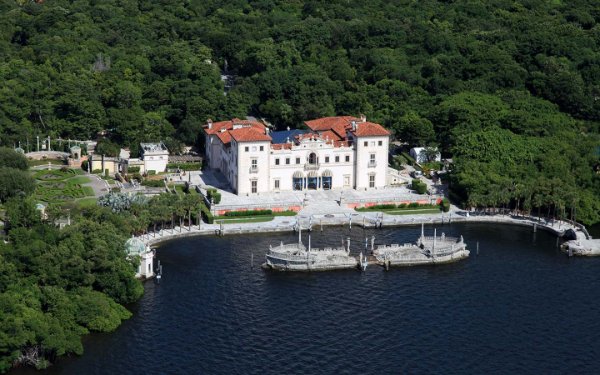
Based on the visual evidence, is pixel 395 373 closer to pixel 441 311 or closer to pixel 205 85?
pixel 441 311

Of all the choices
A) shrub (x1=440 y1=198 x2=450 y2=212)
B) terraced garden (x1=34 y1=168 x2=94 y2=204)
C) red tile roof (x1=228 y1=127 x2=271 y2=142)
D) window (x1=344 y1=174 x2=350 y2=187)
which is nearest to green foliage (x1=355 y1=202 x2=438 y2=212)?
shrub (x1=440 y1=198 x2=450 y2=212)

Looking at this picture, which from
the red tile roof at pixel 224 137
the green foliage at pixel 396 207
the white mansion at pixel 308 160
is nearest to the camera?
the green foliage at pixel 396 207

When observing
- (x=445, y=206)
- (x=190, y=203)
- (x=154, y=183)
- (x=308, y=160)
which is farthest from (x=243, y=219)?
(x=445, y=206)

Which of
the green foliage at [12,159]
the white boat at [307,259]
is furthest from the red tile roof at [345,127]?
the green foliage at [12,159]

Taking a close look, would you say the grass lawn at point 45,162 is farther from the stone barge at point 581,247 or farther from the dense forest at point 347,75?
the stone barge at point 581,247

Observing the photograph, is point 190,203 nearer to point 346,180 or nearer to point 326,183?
point 326,183

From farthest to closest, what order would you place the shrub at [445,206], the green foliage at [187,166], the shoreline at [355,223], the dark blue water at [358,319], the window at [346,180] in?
the green foliage at [187,166] → the window at [346,180] → the shrub at [445,206] → the shoreline at [355,223] → the dark blue water at [358,319]

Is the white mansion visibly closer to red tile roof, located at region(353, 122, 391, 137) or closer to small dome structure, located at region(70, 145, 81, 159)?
red tile roof, located at region(353, 122, 391, 137)
